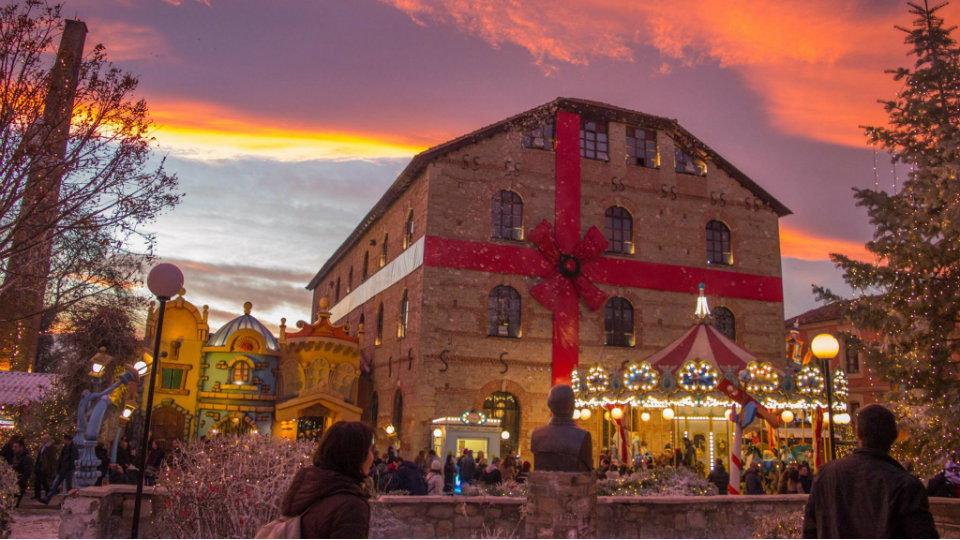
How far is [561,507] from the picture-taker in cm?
771

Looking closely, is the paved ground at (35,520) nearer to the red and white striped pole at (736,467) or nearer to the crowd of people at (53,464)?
the crowd of people at (53,464)

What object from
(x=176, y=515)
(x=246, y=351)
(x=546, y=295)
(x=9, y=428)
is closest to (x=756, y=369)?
(x=546, y=295)

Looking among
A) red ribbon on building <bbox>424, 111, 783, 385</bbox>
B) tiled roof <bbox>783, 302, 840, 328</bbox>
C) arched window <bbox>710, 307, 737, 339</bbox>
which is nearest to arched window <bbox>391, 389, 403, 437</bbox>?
red ribbon on building <bbox>424, 111, 783, 385</bbox>

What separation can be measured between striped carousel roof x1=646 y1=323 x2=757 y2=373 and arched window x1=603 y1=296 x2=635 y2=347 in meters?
4.19

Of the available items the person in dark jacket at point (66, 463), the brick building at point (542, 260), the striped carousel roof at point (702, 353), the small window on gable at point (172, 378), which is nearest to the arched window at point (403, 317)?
the brick building at point (542, 260)

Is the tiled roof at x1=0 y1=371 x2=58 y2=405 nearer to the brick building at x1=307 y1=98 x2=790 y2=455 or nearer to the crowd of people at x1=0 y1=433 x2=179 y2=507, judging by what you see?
the crowd of people at x1=0 y1=433 x2=179 y2=507

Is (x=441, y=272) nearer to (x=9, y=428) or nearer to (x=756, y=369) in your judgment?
(x=756, y=369)

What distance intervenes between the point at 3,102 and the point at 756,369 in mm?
14806

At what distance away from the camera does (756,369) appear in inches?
608

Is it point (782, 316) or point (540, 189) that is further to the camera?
point (782, 316)

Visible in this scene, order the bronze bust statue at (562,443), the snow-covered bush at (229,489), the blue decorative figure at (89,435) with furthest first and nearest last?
the blue decorative figure at (89,435)
the snow-covered bush at (229,489)
the bronze bust statue at (562,443)

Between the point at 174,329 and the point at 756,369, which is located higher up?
the point at 174,329

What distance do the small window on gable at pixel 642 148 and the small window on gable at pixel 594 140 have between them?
895 millimetres

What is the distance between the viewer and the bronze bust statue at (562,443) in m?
7.79
